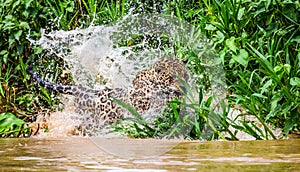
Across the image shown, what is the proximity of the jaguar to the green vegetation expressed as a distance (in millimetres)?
111

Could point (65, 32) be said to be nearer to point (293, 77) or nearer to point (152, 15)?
point (152, 15)

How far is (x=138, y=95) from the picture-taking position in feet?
13.3

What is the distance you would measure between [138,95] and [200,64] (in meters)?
0.53

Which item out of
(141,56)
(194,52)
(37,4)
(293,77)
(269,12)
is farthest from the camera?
(37,4)

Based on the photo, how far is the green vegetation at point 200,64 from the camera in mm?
3520

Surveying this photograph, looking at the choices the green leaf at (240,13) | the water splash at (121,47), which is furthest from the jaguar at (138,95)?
the green leaf at (240,13)

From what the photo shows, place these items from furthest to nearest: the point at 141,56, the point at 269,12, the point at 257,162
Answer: the point at 141,56, the point at 269,12, the point at 257,162

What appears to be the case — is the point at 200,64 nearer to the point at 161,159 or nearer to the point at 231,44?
the point at 231,44

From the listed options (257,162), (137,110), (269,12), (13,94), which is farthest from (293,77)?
(13,94)

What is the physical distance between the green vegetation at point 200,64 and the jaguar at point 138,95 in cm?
11

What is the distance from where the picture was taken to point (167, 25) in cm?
481

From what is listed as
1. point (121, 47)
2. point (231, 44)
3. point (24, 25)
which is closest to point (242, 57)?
point (231, 44)

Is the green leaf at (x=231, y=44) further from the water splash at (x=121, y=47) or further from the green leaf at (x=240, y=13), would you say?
the water splash at (x=121, y=47)

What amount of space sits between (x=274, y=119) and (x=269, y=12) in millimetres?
802
